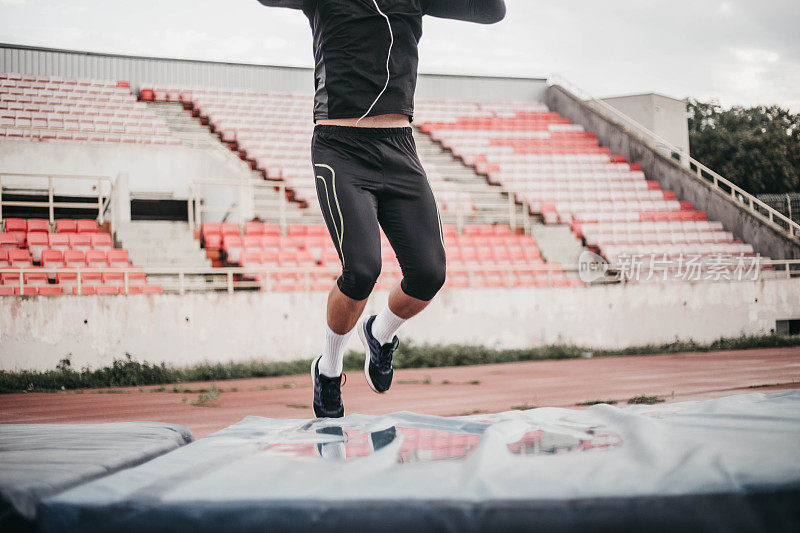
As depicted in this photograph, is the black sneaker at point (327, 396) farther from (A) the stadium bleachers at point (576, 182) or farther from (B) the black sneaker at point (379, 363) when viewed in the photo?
(A) the stadium bleachers at point (576, 182)

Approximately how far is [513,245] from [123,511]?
990 centimetres

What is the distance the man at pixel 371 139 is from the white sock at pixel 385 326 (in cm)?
21

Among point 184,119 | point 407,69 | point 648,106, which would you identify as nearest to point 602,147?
point 648,106

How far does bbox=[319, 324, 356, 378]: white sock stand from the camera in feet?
8.98

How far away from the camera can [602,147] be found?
1515cm

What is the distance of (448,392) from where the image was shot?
5.38m

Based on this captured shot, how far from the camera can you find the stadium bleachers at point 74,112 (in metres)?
11.1

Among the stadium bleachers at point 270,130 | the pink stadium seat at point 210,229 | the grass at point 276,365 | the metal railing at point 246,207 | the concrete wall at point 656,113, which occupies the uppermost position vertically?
the concrete wall at point 656,113

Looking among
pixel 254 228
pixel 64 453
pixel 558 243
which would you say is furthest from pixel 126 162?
pixel 64 453

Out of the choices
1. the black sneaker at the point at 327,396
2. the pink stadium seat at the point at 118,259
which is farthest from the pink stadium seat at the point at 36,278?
the black sneaker at the point at 327,396

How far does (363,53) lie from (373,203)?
0.52 meters

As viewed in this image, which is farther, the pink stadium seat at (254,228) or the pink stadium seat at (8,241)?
the pink stadium seat at (254,228)

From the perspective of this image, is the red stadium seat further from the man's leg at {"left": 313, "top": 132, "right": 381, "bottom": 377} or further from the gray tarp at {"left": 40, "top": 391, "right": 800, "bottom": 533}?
the gray tarp at {"left": 40, "top": 391, "right": 800, "bottom": 533}

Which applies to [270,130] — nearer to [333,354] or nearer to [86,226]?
[86,226]
